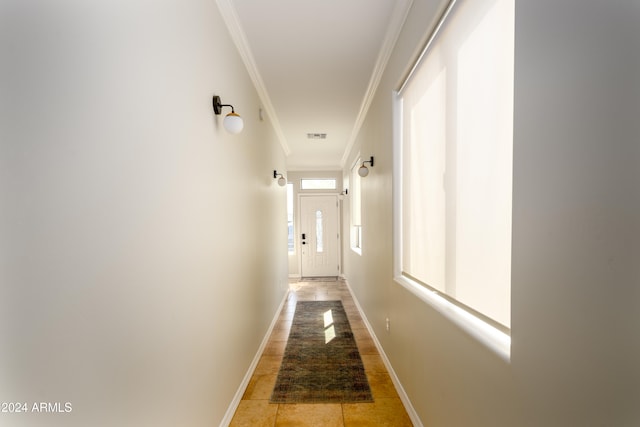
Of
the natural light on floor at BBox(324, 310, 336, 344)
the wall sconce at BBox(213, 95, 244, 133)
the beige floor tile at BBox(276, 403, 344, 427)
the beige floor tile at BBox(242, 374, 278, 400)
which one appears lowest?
the natural light on floor at BBox(324, 310, 336, 344)

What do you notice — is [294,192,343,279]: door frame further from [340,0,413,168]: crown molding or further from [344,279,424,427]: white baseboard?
[344,279,424,427]: white baseboard

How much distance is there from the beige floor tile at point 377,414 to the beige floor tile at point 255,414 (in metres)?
0.51

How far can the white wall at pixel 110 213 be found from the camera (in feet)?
2.03

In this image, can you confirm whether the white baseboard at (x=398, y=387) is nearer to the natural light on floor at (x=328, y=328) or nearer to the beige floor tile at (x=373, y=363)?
the beige floor tile at (x=373, y=363)

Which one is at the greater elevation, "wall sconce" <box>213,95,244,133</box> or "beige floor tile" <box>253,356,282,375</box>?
"wall sconce" <box>213,95,244,133</box>

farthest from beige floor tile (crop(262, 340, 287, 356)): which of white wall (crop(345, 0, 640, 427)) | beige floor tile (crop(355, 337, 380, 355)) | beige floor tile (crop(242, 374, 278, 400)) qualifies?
white wall (crop(345, 0, 640, 427))

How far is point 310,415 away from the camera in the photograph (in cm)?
202

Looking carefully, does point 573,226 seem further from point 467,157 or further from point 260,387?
point 260,387

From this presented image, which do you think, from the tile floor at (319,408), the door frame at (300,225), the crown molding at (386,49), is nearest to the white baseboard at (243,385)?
the tile floor at (319,408)

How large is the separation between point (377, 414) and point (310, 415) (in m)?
0.46

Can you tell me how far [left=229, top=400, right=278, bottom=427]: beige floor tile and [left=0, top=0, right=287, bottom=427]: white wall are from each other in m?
0.32

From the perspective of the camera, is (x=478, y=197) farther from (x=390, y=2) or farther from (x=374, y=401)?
(x=374, y=401)

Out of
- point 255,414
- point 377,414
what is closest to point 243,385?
point 255,414

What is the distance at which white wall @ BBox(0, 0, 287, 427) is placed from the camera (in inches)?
24.3
